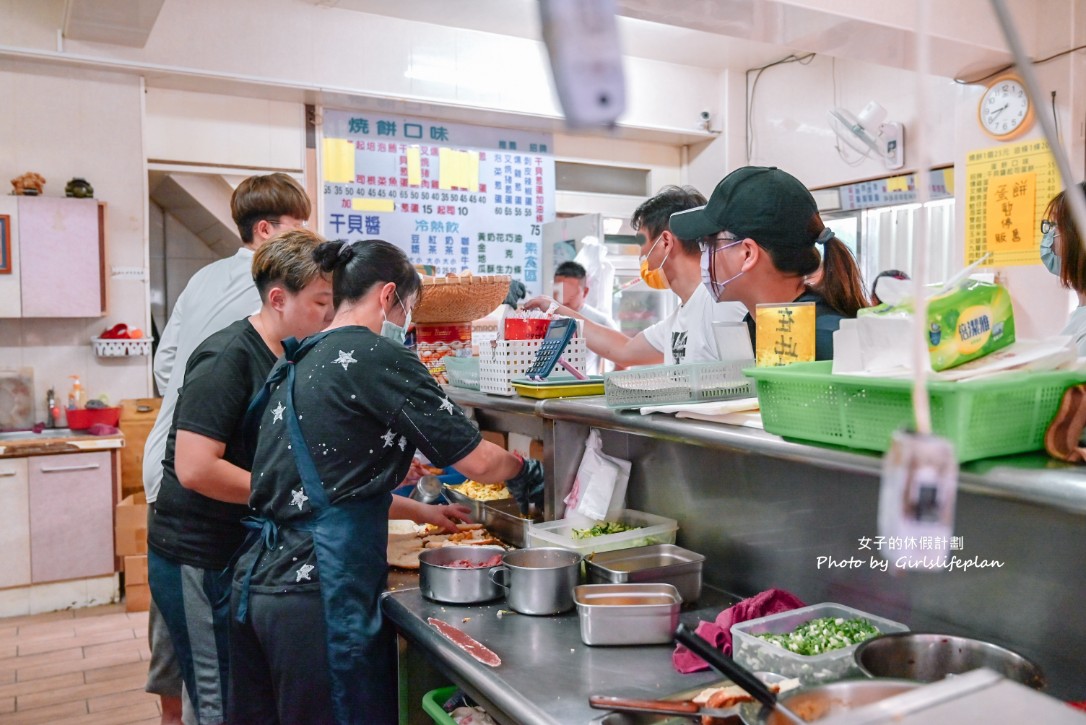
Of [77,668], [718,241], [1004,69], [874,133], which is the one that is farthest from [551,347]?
[874,133]

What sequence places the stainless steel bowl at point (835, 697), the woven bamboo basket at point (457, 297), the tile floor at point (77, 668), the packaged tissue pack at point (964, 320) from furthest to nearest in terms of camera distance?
1. the tile floor at point (77, 668)
2. the woven bamboo basket at point (457, 297)
3. the packaged tissue pack at point (964, 320)
4. the stainless steel bowl at point (835, 697)

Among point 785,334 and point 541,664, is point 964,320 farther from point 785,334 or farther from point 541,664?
point 541,664

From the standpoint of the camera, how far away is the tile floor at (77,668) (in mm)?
3496

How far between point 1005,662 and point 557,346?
151 cm

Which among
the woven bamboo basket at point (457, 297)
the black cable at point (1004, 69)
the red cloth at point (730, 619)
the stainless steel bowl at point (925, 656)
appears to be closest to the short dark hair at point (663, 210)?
the woven bamboo basket at point (457, 297)

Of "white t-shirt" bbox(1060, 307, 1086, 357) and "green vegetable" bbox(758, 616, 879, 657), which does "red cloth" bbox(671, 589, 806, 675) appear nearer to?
"green vegetable" bbox(758, 616, 879, 657)

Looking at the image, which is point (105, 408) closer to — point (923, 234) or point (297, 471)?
point (297, 471)

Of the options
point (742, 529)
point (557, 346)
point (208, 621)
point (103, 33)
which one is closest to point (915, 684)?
point (742, 529)

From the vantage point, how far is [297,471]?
2006 mm

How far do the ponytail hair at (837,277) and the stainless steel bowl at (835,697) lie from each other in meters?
1.24

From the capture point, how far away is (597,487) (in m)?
2.25

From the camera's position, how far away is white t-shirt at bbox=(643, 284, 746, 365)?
9.68 feet

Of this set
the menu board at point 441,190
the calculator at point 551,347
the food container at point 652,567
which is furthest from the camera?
the menu board at point 441,190

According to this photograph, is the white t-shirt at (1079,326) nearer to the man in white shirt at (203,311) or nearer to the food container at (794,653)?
the food container at (794,653)
